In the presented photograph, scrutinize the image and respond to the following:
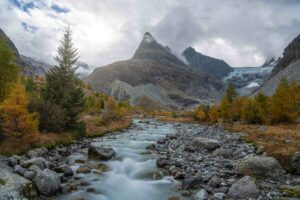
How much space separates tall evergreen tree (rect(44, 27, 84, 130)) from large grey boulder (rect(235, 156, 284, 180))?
78.5 ft

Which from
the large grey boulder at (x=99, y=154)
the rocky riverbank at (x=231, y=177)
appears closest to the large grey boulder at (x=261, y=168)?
the rocky riverbank at (x=231, y=177)

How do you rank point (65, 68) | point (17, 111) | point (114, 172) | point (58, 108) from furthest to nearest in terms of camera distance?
point (65, 68)
point (58, 108)
point (17, 111)
point (114, 172)

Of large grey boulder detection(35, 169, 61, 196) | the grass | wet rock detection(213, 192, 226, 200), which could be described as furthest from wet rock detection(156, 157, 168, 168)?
the grass

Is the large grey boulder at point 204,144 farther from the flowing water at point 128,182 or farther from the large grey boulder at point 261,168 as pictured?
the large grey boulder at point 261,168

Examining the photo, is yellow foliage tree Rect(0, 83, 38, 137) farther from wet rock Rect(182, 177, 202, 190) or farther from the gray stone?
wet rock Rect(182, 177, 202, 190)

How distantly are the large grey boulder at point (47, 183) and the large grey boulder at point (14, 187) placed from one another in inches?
18.2

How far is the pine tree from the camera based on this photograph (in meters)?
36.2

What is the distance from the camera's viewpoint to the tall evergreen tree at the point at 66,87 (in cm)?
3806

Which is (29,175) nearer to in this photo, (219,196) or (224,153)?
(219,196)

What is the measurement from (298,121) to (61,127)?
55439 mm

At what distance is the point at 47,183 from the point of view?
16422mm

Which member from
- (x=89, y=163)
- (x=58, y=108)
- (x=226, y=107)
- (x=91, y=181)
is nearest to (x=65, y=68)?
(x=58, y=108)

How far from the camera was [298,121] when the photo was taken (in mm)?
68188

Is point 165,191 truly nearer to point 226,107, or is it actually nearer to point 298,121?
point 298,121
